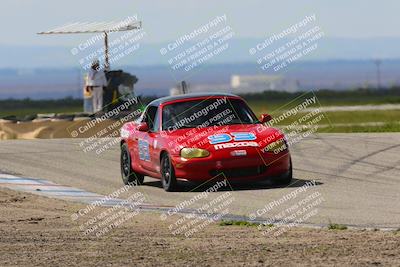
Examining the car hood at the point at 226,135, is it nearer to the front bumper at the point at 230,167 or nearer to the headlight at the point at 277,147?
the headlight at the point at 277,147

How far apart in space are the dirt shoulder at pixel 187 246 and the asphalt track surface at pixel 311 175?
1499 millimetres

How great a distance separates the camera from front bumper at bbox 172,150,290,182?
15883 mm

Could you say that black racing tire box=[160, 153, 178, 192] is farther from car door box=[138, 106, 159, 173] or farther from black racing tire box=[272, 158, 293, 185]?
black racing tire box=[272, 158, 293, 185]

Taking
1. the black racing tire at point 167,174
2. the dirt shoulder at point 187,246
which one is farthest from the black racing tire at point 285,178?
the dirt shoulder at point 187,246

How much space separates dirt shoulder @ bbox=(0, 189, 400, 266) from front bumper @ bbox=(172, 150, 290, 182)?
10.9ft

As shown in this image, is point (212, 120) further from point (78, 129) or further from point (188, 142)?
point (78, 129)

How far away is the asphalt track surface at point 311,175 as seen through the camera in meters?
13.6

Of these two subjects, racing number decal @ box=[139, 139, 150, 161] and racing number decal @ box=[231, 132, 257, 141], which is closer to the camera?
racing number decal @ box=[231, 132, 257, 141]

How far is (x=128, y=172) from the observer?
18.1 m

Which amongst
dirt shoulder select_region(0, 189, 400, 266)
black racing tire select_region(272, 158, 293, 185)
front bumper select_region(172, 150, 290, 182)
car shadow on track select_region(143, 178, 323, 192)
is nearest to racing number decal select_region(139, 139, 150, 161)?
car shadow on track select_region(143, 178, 323, 192)

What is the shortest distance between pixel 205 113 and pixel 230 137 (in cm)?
90

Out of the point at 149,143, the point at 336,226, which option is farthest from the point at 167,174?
the point at 336,226

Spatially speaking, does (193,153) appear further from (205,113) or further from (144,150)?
(144,150)

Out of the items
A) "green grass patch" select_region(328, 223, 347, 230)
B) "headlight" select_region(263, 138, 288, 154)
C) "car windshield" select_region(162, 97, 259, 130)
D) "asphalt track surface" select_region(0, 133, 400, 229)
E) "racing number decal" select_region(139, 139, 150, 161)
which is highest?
"car windshield" select_region(162, 97, 259, 130)
